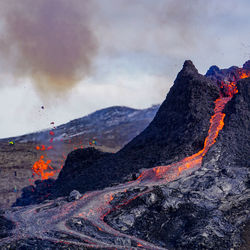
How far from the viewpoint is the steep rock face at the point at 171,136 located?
25469 mm

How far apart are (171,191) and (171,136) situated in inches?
350

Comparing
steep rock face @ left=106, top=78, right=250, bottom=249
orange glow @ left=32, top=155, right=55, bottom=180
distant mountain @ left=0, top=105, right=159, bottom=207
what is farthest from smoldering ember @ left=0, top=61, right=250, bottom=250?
orange glow @ left=32, top=155, right=55, bottom=180

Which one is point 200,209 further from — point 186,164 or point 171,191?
point 186,164

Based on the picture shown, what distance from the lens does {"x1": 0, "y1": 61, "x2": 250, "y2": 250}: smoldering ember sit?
15.1 m

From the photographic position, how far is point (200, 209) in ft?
56.5

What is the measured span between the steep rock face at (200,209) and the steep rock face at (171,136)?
3579 millimetres

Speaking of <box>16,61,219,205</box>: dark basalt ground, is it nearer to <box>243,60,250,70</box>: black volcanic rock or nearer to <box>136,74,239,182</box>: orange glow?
<box>136,74,239,182</box>: orange glow

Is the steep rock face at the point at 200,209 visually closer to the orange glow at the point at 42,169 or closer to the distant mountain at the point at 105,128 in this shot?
the orange glow at the point at 42,169

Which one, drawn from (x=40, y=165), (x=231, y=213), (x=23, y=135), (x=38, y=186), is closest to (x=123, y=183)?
(x=231, y=213)

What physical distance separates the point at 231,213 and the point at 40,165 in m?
40.9

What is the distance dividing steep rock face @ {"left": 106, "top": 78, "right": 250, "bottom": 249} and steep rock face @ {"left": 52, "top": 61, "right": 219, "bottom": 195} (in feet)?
11.7

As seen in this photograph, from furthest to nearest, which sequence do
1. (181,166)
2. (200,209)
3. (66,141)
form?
(66,141) → (181,166) → (200,209)

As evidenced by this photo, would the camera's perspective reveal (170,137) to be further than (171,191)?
Yes

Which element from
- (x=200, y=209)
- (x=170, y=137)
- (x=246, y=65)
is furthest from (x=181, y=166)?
(x=246, y=65)
